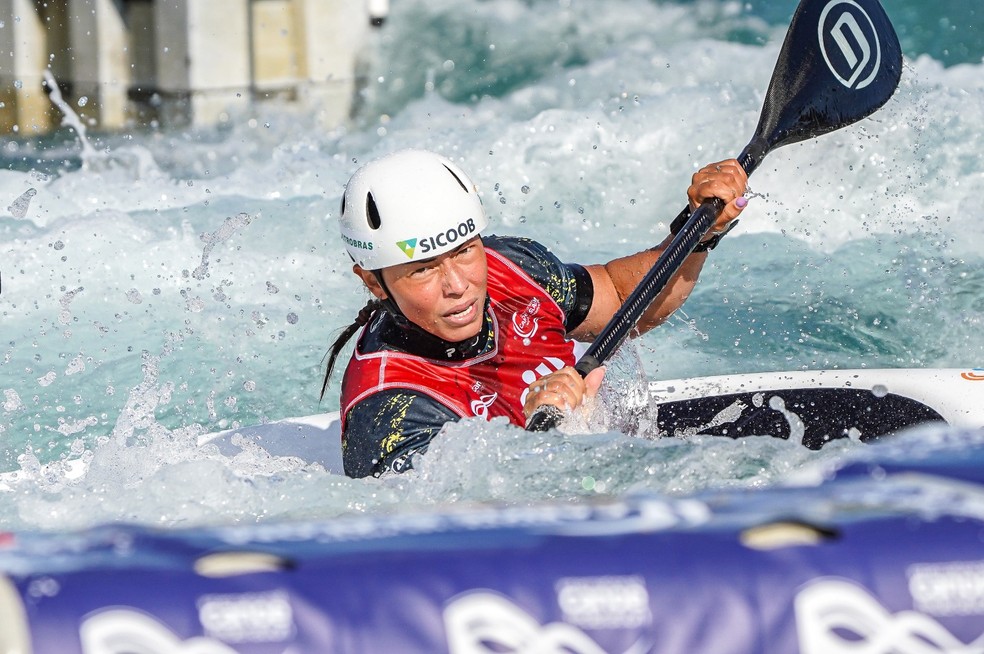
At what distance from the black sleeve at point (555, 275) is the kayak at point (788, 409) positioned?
0.25 m

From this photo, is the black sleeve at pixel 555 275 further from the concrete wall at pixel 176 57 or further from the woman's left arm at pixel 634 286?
the concrete wall at pixel 176 57

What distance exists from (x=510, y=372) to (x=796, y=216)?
3743mm

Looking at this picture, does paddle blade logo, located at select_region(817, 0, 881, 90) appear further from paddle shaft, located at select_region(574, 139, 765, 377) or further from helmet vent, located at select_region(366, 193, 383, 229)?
helmet vent, located at select_region(366, 193, 383, 229)

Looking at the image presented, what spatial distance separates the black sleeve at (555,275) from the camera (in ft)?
9.05

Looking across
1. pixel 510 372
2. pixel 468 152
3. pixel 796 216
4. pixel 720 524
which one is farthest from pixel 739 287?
pixel 720 524

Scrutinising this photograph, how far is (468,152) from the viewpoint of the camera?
6.64 m

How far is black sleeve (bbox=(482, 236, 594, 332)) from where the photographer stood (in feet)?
9.05

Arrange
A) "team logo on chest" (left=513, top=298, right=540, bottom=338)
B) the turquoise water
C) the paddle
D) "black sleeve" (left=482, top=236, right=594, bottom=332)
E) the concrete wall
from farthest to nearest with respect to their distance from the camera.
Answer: the concrete wall < the paddle < "black sleeve" (left=482, top=236, right=594, bottom=332) < "team logo on chest" (left=513, top=298, right=540, bottom=338) < the turquoise water

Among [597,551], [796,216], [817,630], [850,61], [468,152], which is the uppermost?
[468,152]

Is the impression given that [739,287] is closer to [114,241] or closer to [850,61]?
[850,61]

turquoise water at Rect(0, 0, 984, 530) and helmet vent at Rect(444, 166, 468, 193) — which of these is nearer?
turquoise water at Rect(0, 0, 984, 530)

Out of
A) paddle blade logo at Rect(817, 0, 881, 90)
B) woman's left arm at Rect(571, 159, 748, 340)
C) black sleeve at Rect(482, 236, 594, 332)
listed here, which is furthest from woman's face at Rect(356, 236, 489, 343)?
paddle blade logo at Rect(817, 0, 881, 90)

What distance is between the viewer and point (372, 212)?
7.67ft

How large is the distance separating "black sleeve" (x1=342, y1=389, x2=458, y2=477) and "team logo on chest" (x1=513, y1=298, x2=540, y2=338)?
1.17 feet
